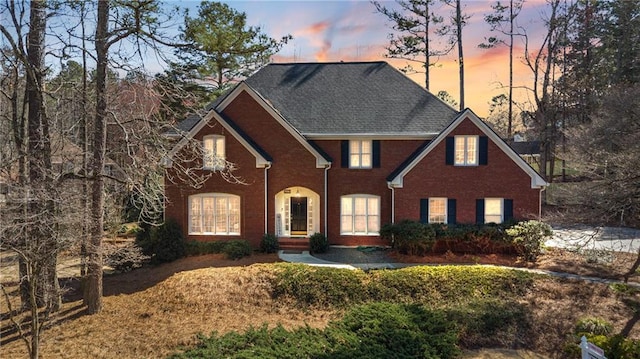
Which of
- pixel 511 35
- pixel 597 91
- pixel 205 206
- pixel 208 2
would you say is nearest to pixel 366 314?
pixel 205 206

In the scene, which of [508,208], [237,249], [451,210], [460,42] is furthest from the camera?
[460,42]

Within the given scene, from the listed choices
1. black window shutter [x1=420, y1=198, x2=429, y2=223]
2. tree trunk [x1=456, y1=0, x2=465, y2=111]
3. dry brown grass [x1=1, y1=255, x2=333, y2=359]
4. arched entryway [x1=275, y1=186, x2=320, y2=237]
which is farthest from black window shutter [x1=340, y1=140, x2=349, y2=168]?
tree trunk [x1=456, y1=0, x2=465, y2=111]

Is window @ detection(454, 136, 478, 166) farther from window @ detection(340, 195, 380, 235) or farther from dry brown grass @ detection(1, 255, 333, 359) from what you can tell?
dry brown grass @ detection(1, 255, 333, 359)

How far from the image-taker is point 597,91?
34.8 m

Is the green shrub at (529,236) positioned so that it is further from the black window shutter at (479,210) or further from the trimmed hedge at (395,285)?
the trimmed hedge at (395,285)

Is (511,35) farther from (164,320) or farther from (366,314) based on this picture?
(164,320)

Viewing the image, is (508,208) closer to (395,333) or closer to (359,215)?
(359,215)

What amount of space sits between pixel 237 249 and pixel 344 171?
675 cm

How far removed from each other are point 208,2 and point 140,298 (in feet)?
80.2

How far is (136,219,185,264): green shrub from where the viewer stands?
1658 centimetres

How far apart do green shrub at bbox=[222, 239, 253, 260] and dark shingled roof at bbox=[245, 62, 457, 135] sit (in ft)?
20.9

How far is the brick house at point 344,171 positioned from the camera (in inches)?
701

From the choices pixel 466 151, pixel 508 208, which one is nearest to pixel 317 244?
pixel 466 151

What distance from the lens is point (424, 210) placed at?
1827 centimetres
